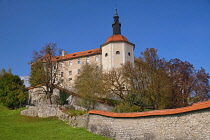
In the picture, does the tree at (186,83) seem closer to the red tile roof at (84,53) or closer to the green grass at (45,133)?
the green grass at (45,133)

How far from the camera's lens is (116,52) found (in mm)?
43594

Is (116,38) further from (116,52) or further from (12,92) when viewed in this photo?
(12,92)

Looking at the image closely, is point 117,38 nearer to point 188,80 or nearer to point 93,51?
point 93,51

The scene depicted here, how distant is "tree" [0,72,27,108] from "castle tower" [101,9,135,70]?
17887mm

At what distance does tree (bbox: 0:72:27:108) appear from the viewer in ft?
98.9

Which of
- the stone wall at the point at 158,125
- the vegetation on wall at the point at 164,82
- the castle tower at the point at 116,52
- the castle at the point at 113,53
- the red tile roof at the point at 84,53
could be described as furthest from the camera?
the red tile roof at the point at 84,53

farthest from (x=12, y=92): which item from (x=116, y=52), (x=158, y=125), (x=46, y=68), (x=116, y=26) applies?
(x=116, y=26)

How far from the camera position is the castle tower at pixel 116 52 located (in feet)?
142

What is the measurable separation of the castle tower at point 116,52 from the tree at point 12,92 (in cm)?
1789

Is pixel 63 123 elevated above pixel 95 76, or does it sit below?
below

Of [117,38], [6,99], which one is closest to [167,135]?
[6,99]

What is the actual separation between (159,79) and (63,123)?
41.0 feet

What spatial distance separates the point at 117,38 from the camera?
147 ft

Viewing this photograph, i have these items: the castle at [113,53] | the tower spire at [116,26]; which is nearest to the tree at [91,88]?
the castle at [113,53]
